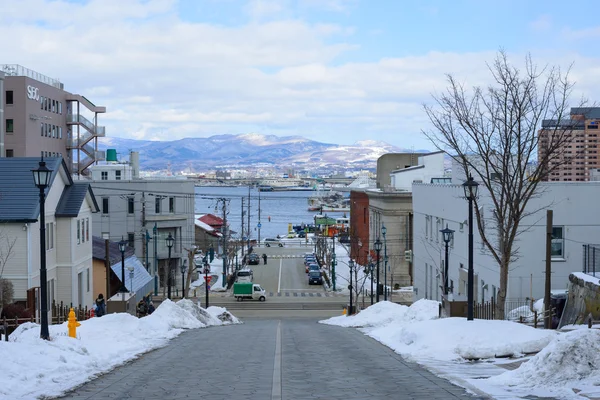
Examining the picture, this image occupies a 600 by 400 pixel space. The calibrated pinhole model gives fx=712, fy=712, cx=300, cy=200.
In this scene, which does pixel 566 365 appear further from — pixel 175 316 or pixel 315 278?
pixel 315 278

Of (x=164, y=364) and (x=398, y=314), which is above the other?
(x=164, y=364)

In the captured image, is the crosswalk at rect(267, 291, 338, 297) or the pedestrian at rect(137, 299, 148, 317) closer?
the pedestrian at rect(137, 299, 148, 317)

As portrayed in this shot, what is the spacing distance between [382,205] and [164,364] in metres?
54.3

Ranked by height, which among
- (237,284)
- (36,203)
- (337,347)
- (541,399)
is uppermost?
(36,203)

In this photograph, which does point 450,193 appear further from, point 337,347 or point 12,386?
point 12,386

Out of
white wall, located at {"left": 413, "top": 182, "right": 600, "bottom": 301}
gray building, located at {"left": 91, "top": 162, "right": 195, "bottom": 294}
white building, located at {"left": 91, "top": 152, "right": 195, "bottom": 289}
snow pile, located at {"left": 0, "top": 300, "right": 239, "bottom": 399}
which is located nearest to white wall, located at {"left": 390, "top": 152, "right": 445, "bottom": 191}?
white building, located at {"left": 91, "top": 152, "right": 195, "bottom": 289}

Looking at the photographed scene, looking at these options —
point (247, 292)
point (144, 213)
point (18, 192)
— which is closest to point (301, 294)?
point (247, 292)

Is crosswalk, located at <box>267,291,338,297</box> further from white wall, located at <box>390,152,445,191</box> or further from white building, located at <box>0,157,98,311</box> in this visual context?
white building, located at <box>0,157,98,311</box>

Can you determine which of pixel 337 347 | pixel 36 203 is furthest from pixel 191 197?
pixel 337 347

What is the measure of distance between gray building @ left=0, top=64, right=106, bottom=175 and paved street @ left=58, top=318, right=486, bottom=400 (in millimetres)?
49609

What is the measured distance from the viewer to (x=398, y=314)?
3198 cm

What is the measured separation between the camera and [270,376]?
1327 cm

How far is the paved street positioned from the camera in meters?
11.3

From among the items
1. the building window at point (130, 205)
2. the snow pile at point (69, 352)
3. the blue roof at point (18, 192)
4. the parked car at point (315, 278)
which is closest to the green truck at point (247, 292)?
the building window at point (130, 205)
